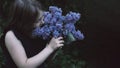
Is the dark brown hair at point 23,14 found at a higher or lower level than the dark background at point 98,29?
lower

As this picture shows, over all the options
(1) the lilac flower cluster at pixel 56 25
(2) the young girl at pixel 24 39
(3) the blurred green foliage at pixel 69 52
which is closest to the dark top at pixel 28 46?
(2) the young girl at pixel 24 39

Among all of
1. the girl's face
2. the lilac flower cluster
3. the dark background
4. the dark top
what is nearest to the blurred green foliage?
the dark background

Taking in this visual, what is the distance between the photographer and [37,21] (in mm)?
3521

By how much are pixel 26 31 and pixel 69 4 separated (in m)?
2.37

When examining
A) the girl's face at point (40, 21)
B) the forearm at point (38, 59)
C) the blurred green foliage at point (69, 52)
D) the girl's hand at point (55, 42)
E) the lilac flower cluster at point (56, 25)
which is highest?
the blurred green foliage at point (69, 52)

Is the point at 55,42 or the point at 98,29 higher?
the point at 98,29

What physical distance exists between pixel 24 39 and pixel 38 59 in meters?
0.22

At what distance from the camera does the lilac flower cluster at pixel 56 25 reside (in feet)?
11.1

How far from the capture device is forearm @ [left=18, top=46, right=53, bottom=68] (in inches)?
133

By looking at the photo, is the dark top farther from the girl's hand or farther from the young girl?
the girl's hand

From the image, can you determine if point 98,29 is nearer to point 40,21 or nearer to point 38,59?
point 40,21

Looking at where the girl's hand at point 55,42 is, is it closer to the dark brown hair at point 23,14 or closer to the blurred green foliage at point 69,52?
the dark brown hair at point 23,14

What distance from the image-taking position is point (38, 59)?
340 centimetres

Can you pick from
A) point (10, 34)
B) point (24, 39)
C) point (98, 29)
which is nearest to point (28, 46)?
point (24, 39)
